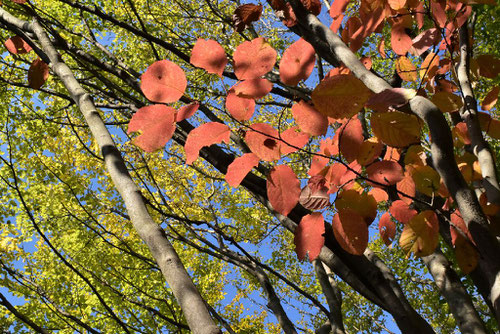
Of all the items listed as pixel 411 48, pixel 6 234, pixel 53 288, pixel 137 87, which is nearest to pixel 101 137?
pixel 137 87

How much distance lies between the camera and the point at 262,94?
96 centimetres

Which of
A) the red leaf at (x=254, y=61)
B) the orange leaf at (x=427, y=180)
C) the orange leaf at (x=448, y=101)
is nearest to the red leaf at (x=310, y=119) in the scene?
the red leaf at (x=254, y=61)

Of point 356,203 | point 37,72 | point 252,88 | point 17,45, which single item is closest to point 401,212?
point 356,203

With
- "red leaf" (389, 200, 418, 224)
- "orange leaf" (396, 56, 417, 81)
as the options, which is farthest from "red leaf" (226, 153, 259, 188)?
"orange leaf" (396, 56, 417, 81)

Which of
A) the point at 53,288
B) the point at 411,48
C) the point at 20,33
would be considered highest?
the point at 53,288

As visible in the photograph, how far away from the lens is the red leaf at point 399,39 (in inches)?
68.4

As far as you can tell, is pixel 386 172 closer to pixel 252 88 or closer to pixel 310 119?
pixel 310 119

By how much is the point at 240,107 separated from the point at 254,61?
13 cm

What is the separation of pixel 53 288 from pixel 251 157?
360 inches

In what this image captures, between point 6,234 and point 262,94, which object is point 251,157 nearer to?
point 262,94

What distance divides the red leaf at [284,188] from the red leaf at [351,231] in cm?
16

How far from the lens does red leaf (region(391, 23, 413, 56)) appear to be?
174 cm

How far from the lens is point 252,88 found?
3.20 feet

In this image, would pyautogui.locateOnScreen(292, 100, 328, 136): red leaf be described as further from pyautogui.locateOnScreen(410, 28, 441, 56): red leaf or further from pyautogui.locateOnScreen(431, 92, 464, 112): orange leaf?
pyautogui.locateOnScreen(410, 28, 441, 56): red leaf
